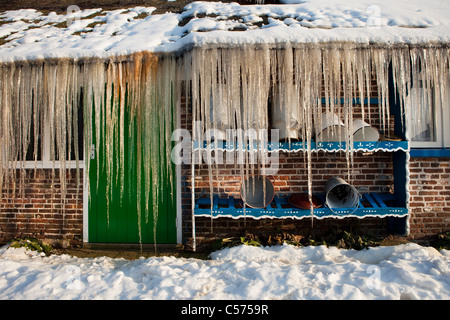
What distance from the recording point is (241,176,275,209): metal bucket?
11.3ft

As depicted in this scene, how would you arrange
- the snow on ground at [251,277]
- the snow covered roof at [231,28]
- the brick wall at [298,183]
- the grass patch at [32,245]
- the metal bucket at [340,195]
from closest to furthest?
the snow on ground at [251,277], the snow covered roof at [231,28], the metal bucket at [340,195], the grass patch at [32,245], the brick wall at [298,183]

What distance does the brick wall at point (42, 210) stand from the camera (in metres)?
3.96

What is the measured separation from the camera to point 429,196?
12.0 feet

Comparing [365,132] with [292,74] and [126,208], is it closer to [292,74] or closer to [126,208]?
[292,74]

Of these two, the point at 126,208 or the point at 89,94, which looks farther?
the point at 126,208

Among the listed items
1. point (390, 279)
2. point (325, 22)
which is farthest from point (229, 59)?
point (390, 279)

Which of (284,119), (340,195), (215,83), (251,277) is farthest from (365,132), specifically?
(251,277)

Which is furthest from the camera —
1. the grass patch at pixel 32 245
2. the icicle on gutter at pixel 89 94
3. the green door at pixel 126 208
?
the green door at pixel 126 208

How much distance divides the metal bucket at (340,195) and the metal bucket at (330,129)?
0.62 m

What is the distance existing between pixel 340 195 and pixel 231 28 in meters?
2.78

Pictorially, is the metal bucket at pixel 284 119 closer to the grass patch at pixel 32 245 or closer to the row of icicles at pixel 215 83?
the row of icicles at pixel 215 83

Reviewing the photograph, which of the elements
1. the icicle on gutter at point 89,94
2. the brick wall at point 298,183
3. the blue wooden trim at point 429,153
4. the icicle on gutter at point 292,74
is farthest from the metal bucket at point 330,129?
the icicle on gutter at point 89,94

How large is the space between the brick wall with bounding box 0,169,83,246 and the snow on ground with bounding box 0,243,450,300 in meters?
0.83
